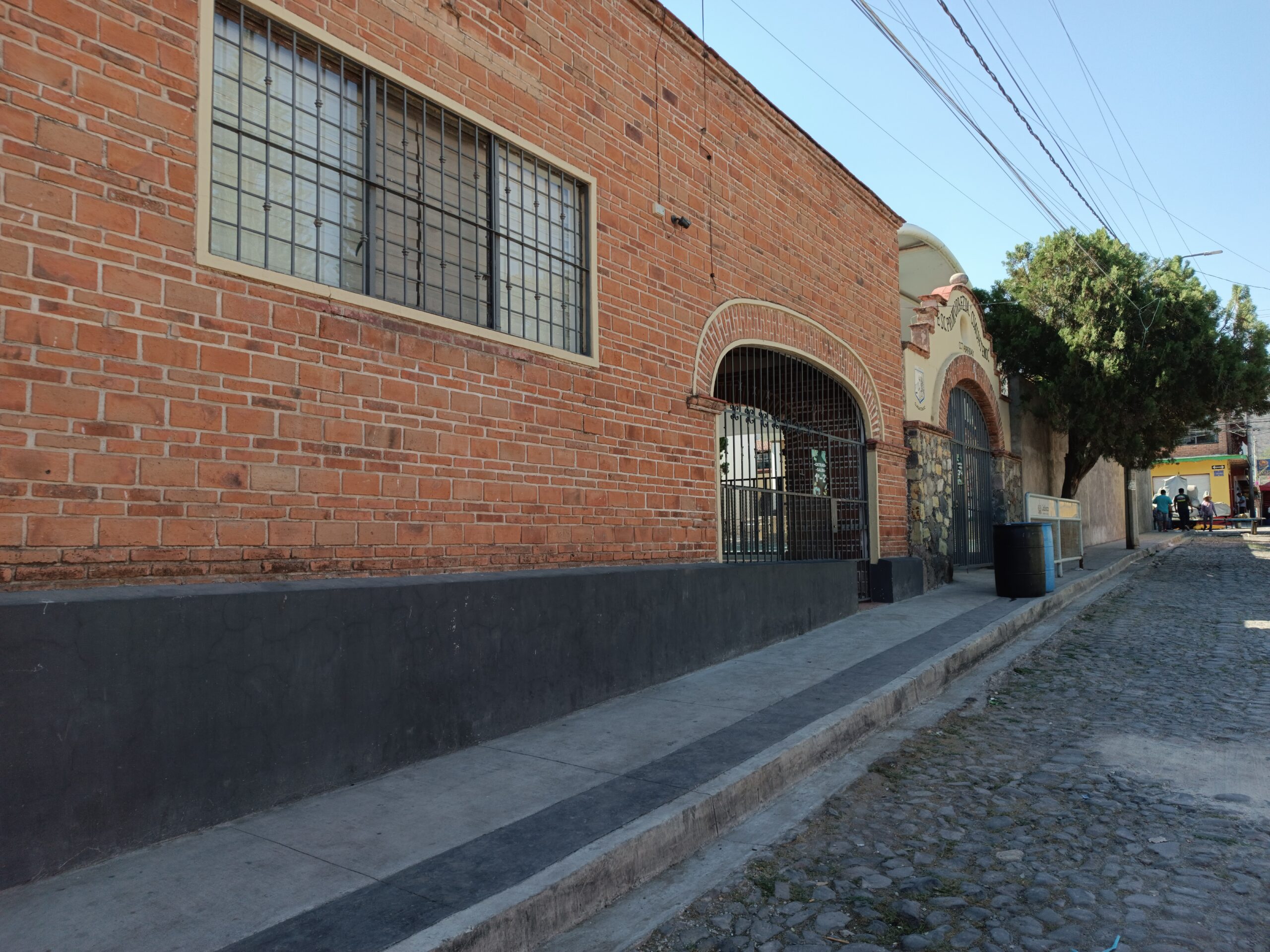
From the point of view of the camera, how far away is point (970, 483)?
1526 cm

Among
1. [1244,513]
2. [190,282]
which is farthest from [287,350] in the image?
[1244,513]

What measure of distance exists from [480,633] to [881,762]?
2.42 meters

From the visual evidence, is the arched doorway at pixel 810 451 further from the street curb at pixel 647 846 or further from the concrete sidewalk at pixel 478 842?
the concrete sidewalk at pixel 478 842

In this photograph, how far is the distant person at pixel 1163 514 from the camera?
113ft

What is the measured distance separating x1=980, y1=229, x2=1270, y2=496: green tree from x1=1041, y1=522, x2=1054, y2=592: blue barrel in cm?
756

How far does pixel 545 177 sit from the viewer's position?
20.7ft

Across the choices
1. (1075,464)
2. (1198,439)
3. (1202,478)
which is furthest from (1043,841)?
(1198,439)

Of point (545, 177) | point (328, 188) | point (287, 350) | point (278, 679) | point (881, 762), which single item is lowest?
point (881, 762)

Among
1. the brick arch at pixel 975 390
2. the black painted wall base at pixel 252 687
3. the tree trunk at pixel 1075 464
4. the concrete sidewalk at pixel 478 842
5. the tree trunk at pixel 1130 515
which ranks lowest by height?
the concrete sidewalk at pixel 478 842

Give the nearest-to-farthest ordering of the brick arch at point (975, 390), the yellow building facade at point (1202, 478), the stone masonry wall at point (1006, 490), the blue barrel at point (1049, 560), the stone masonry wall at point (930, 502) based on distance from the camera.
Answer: the blue barrel at point (1049, 560), the stone masonry wall at point (930, 502), the brick arch at point (975, 390), the stone masonry wall at point (1006, 490), the yellow building facade at point (1202, 478)

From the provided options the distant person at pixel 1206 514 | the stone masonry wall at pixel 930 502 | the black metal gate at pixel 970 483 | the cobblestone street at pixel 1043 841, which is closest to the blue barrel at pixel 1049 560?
the stone masonry wall at pixel 930 502

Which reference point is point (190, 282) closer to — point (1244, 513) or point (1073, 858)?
point (1073, 858)

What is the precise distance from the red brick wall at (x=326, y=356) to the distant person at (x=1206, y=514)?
33.9 metres

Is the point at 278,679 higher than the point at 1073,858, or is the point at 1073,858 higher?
the point at 278,679
